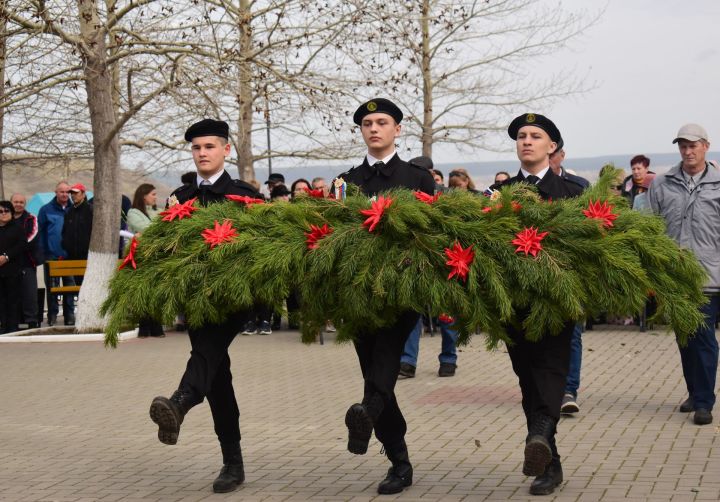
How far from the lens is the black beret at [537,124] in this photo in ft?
23.9

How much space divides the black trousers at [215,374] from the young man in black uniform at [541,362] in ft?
5.12

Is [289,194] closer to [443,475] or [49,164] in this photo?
[49,164]

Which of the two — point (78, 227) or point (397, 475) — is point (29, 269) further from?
point (397, 475)

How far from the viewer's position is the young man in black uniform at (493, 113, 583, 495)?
6.33 m

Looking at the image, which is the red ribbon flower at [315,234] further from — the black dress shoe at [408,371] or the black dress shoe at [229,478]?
the black dress shoe at [408,371]

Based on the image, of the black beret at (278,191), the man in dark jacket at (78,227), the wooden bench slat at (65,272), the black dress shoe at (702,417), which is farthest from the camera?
the man in dark jacket at (78,227)

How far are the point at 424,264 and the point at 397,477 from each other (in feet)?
4.54

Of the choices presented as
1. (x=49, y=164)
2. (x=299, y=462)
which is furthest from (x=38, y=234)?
(x=299, y=462)

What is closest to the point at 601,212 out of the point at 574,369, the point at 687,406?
the point at 574,369

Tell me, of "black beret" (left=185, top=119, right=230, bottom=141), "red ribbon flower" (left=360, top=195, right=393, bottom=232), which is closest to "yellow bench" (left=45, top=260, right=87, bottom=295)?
"black beret" (left=185, top=119, right=230, bottom=141)

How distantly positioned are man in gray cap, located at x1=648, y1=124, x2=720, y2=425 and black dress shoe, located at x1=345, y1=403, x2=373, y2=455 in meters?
3.95

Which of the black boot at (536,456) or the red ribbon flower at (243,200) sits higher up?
the red ribbon flower at (243,200)

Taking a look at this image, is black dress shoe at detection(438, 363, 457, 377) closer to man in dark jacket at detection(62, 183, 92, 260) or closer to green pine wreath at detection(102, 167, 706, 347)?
green pine wreath at detection(102, 167, 706, 347)

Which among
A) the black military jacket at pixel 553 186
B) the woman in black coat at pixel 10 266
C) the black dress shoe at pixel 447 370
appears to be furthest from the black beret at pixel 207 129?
the woman in black coat at pixel 10 266
